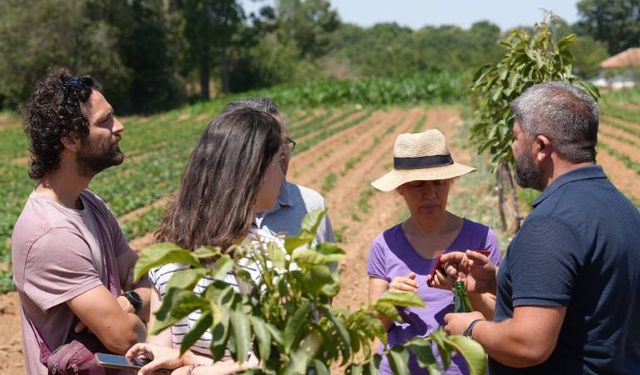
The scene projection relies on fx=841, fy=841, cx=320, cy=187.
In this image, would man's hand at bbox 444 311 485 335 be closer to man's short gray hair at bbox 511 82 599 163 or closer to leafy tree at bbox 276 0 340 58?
man's short gray hair at bbox 511 82 599 163

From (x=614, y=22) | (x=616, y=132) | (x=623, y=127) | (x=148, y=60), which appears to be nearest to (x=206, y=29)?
(x=148, y=60)

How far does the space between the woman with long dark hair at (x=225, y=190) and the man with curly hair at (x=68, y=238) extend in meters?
0.39

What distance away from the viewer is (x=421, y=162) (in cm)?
355

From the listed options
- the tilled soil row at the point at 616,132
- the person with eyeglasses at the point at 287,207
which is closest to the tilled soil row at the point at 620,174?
the tilled soil row at the point at 616,132

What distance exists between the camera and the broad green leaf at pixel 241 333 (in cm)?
191

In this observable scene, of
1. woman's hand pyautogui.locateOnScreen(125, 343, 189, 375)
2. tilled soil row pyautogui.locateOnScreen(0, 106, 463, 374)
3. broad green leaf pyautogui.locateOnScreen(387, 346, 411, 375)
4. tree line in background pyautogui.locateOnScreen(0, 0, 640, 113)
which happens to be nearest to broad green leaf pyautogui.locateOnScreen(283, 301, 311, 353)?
broad green leaf pyautogui.locateOnScreen(387, 346, 411, 375)

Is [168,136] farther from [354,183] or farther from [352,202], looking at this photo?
[352,202]

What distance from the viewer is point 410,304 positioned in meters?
2.11

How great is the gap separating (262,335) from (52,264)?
1.29 meters

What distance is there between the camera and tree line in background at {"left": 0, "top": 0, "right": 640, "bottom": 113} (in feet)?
150

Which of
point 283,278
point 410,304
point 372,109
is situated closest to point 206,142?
point 283,278

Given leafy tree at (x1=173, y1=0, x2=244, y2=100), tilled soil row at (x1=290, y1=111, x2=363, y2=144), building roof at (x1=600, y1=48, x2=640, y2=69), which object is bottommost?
building roof at (x1=600, y1=48, x2=640, y2=69)

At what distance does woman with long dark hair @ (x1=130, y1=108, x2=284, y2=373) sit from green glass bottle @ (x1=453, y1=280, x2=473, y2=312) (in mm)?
900

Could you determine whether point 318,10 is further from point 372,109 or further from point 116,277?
point 116,277
